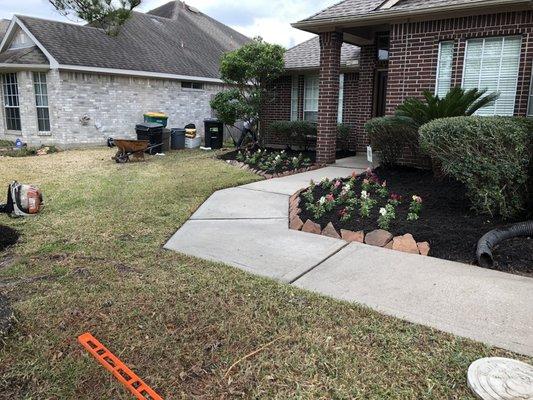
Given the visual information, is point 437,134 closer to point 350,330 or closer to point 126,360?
point 350,330

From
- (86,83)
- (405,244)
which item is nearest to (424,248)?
(405,244)

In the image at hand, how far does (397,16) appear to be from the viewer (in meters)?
8.77

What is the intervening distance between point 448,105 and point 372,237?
308 centimetres

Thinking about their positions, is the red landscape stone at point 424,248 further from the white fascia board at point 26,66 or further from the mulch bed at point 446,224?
the white fascia board at point 26,66

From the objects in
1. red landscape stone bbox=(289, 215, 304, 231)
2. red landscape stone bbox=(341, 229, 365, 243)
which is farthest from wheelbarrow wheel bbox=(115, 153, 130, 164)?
red landscape stone bbox=(341, 229, 365, 243)

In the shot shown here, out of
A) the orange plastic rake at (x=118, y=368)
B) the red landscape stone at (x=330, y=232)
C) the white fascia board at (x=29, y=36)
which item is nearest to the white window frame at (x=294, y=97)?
the white fascia board at (x=29, y=36)

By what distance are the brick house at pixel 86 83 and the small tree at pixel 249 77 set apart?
5.59 metres

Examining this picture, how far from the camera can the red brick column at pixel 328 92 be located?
33.3 feet

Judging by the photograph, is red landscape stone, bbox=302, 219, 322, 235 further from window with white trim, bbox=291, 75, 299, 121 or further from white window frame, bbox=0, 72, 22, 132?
white window frame, bbox=0, 72, 22, 132

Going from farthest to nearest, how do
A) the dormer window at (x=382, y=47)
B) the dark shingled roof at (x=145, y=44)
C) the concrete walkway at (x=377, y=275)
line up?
the dark shingled roof at (x=145, y=44) → the dormer window at (x=382, y=47) → the concrete walkway at (x=377, y=275)

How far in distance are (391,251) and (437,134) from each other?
162 cm

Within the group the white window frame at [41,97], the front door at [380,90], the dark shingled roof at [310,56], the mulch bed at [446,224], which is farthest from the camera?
the white window frame at [41,97]

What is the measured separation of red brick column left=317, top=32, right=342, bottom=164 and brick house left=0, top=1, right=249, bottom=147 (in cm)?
972

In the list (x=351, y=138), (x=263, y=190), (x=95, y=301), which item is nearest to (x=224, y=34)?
(x=351, y=138)
